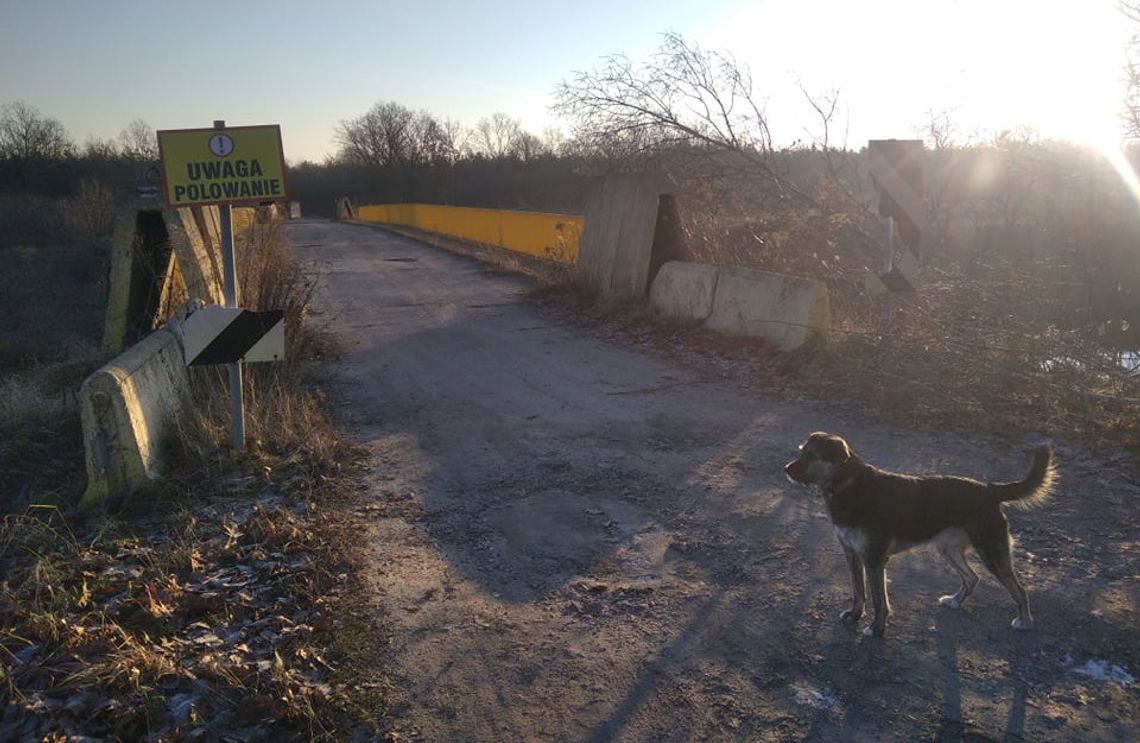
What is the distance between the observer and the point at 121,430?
536 cm

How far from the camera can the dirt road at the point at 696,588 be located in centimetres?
330

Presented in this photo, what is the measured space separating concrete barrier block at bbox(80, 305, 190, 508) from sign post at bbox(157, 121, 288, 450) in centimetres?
66

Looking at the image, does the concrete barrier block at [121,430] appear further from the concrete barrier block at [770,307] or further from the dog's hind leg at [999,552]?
the concrete barrier block at [770,307]

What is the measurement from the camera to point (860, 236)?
12570mm

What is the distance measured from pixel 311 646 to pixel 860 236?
1110cm

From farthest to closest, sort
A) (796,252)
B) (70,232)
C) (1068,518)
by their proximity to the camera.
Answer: (70,232) → (796,252) → (1068,518)

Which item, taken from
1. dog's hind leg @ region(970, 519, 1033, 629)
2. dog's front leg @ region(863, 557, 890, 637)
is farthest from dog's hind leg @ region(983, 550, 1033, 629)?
dog's front leg @ region(863, 557, 890, 637)

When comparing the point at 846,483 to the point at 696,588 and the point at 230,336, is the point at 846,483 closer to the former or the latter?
the point at 696,588

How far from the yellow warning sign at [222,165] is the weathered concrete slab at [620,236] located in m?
7.16

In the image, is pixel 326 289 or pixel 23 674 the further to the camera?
pixel 326 289

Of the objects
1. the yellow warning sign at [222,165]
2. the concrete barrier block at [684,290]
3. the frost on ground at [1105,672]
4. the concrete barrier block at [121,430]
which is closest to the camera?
the frost on ground at [1105,672]

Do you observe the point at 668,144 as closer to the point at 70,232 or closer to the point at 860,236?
the point at 860,236

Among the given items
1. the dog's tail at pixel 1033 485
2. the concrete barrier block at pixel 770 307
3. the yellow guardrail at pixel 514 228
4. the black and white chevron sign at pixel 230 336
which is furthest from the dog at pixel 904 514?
the yellow guardrail at pixel 514 228

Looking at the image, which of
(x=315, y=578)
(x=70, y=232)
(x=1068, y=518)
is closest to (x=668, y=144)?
(x=1068, y=518)
